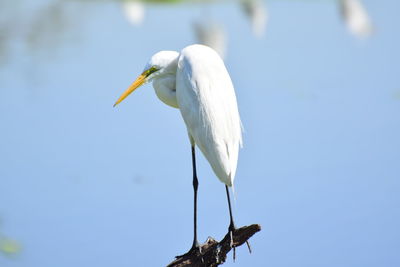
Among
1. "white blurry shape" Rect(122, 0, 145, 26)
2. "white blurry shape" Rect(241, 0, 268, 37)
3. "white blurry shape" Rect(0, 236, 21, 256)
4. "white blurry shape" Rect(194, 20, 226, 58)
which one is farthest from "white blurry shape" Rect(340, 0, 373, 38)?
"white blurry shape" Rect(0, 236, 21, 256)

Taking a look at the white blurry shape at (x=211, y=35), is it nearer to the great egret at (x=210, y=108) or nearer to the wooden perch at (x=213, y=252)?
the great egret at (x=210, y=108)

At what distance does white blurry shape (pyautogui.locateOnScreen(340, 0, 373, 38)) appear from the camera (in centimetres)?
832

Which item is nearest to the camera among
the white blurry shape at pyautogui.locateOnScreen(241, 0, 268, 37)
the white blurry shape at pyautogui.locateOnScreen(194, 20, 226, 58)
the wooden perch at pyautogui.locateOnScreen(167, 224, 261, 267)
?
the wooden perch at pyautogui.locateOnScreen(167, 224, 261, 267)

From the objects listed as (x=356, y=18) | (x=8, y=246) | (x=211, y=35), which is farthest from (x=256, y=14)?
(x=8, y=246)

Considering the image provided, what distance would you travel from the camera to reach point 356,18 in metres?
8.64

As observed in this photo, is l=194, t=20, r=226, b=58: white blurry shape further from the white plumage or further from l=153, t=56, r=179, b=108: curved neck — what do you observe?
the white plumage

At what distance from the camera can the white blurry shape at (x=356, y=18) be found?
8.32 m

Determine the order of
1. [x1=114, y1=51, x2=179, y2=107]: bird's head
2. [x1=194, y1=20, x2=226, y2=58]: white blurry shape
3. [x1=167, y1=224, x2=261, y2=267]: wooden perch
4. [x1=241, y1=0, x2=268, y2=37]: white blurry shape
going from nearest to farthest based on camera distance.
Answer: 1. [x1=167, y1=224, x2=261, y2=267]: wooden perch
2. [x1=114, y1=51, x2=179, y2=107]: bird's head
3. [x1=194, y1=20, x2=226, y2=58]: white blurry shape
4. [x1=241, y1=0, x2=268, y2=37]: white blurry shape

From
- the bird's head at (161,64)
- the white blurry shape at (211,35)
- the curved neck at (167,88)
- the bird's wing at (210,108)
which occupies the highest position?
the white blurry shape at (211,35)

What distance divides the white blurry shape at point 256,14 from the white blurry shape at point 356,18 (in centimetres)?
81

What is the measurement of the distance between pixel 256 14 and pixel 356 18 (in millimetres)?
1115

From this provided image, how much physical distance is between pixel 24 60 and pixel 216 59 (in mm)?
4538

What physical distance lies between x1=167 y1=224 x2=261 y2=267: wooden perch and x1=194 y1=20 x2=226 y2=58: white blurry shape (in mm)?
4101

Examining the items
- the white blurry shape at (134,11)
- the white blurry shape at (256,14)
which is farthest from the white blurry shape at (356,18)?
the white blurry shape at (134,11)
